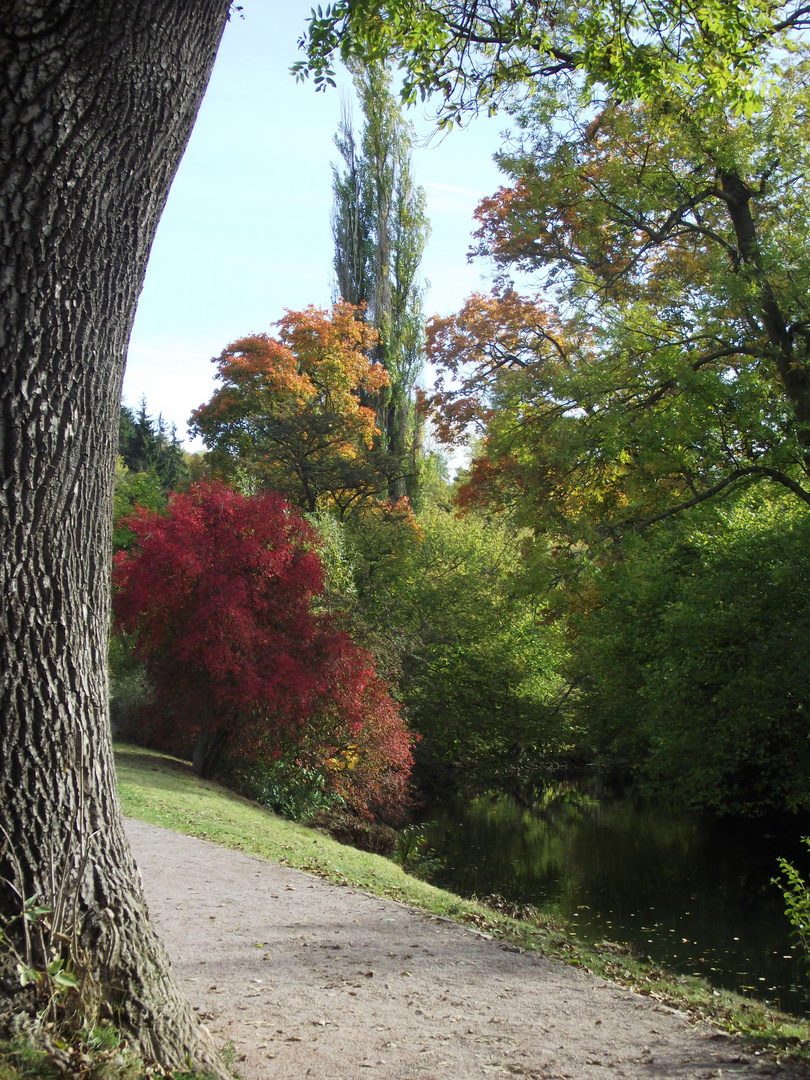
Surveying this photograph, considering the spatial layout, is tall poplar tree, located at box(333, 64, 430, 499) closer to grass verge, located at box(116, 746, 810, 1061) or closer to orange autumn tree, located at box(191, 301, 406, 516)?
orange autumn tree, located at box(191, 301, 406, 516)

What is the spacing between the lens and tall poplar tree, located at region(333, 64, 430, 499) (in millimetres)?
30719

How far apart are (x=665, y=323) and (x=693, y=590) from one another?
15.0 feet

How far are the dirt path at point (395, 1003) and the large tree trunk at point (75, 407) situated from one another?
1.28m

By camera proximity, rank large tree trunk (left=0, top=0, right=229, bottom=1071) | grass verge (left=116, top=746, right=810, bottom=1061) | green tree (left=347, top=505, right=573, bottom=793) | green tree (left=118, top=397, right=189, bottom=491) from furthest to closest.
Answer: green tree (left=118, top=397, right=189, bottom=491) → green tree (left=347, top=505, right=573, bottom=793) → grass verge (left=116, top=746, right=810, bottom=1061) → large tree trunk (left=0, top=0, right=229, bottom=1071)

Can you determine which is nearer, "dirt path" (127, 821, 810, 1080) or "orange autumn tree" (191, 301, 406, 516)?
"dirt path" (127, 821, 810, 1080)

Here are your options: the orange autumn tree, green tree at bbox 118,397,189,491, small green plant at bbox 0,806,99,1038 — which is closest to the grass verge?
small green plant at bbox 0,806,99,1038

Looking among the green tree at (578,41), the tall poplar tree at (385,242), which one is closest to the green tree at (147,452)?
the tall poplar tree at (385,242)

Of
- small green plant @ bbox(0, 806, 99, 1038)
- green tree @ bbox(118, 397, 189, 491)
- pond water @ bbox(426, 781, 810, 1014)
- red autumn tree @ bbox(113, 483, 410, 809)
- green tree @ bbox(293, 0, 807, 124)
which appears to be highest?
green tree @ bbox(118, 397, 189, 491)

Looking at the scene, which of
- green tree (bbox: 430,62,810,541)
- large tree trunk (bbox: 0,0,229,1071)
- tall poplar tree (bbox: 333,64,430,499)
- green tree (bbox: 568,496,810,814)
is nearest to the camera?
large tree trunk (bbox: 0,0,229,1071)

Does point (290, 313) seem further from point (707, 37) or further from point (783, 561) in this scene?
point (707, 37)

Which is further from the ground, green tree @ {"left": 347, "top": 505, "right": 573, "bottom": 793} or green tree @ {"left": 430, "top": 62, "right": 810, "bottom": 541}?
green tree @ {"left": 430, "top": 62, "right": 810, "bottom": 541}

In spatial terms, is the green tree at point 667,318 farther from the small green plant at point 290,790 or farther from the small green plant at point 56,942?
the small green plant at point 56,942

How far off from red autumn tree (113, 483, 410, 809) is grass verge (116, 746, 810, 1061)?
4.38 feet

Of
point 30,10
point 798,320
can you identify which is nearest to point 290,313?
point 798,320
